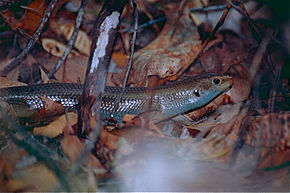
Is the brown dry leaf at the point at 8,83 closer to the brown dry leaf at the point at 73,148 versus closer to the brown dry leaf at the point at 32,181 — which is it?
the brown dry leaf at the point at 73,148

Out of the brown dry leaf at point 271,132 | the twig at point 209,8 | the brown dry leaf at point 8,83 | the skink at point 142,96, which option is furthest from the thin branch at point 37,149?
the twig at point 209,8

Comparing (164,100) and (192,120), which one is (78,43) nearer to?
(164,100)

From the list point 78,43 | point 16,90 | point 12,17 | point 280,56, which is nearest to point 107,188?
point 16,90

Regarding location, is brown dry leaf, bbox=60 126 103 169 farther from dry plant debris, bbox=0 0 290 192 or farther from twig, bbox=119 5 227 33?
twig, bbox=119 5 227 33

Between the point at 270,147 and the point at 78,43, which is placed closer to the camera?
the point at 270,147

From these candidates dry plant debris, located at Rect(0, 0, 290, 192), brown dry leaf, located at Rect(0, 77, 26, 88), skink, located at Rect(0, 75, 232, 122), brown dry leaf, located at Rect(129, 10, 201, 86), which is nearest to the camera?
dry plant debris, located at Rect(0, 0, 290, 192)

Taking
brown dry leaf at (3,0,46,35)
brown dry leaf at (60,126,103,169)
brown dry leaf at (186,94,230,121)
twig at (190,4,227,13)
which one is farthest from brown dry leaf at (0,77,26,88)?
twig at (190,4,227,13)

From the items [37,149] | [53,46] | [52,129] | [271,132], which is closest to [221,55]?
[271,132]
